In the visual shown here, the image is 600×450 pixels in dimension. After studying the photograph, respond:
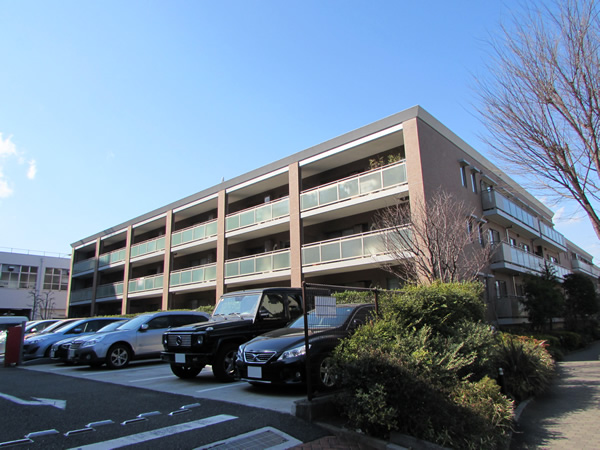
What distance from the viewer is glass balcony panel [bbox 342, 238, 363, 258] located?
54.7 feet

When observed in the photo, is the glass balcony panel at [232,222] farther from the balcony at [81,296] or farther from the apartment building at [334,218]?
the balcony at [81,296]

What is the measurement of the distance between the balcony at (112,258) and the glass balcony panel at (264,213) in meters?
15.8

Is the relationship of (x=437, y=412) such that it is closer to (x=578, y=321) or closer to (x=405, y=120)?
(x=405, y=120)

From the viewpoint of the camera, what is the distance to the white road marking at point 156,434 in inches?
167

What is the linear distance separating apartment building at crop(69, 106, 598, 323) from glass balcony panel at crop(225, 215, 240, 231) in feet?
0.39

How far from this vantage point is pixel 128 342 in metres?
11.9

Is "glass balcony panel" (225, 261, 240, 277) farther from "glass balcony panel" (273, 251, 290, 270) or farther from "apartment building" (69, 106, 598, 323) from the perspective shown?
"glass balcony panel" (273, 251, 290, 270)

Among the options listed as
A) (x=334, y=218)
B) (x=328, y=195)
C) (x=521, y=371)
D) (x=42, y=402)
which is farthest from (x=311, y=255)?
(x=42, y=402)

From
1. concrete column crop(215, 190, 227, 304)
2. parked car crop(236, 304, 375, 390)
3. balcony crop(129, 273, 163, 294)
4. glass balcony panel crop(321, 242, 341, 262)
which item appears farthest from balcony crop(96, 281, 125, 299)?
parked car crop(236, 304, 375, 390)

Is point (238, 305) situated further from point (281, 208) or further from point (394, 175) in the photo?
point (281, 208)

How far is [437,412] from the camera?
470 centimetres

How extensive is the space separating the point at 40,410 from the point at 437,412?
5.39 m

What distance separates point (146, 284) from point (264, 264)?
40.5 feet

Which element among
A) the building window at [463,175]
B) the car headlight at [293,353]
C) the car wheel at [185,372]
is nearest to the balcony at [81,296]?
the car wheel at [185,372]
